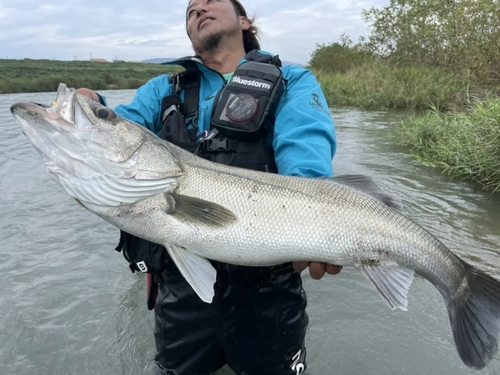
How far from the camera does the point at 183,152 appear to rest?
7.26 feet

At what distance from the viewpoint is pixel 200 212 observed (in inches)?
78.9

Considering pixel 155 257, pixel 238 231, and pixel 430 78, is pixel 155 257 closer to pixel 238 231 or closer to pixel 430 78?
pixel 238 231

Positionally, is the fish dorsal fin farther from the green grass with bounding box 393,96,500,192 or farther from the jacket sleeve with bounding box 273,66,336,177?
the green grass with bounding box 393,96,500,192

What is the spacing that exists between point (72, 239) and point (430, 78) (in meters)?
15.9

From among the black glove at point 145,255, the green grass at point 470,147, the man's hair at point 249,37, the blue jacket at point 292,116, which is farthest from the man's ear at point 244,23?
the green grass at point 470,147

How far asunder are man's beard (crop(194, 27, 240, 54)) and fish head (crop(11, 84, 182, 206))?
3.56 ft

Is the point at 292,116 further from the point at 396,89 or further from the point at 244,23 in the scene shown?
the point at 396,89

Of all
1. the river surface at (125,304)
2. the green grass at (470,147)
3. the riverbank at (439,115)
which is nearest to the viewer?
the river surface at (125,304)

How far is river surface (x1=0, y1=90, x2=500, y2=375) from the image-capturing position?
3.46 meters

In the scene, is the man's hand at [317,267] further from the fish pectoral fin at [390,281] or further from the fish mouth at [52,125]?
the fish mouth at [52,125]

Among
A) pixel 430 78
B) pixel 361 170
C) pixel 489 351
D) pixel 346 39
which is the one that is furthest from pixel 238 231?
pixel 346 39

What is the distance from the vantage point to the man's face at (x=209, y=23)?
2945 millimetres

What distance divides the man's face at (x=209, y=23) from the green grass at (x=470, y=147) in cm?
542

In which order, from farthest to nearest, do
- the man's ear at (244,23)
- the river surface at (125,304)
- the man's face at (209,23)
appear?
the river surface at (125,304), the man's ear at (244,23), the man's face at (209,23)
